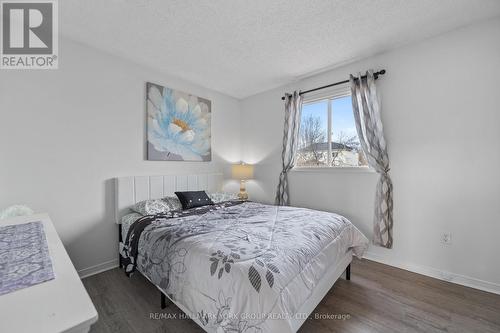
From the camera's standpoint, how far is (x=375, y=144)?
257 centimetres

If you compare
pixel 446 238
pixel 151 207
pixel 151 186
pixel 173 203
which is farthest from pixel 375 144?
pixel 151 186

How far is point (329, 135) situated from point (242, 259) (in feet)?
8.02

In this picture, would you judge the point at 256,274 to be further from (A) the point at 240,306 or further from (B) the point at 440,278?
(B) the point at 440,278

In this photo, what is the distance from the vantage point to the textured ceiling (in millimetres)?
1821

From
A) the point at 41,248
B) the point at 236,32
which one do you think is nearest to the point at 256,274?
the point at 41,248

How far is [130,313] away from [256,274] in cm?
130

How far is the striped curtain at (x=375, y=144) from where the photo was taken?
250 centimetres

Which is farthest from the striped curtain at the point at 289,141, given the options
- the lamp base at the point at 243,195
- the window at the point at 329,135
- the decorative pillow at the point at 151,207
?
the decorative pillow at the point at 151,207

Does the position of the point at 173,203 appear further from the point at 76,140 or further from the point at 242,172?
the point at 242,172

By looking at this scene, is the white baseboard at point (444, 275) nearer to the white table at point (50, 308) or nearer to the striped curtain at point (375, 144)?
the striped curtain at point (375, 144)

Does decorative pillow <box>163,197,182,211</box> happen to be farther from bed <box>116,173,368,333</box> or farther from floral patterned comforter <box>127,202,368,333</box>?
floral patterned comforter <box>127,202,368,333</box>

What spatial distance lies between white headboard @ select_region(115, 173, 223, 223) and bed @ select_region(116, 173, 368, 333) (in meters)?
0.02

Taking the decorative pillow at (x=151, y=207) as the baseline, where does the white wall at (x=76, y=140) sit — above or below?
above

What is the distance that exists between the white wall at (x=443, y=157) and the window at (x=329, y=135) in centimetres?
31
